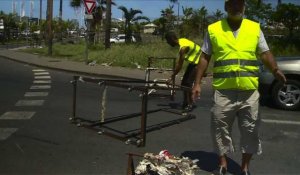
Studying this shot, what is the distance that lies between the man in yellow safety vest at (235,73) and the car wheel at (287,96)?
17.8ft

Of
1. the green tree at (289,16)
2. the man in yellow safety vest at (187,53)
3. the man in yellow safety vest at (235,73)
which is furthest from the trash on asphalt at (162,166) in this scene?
the green tree at (289,16)

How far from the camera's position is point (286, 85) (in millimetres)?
10539

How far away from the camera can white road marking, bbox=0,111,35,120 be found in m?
8.99

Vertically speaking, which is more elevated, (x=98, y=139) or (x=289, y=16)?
(x=289, y=16)

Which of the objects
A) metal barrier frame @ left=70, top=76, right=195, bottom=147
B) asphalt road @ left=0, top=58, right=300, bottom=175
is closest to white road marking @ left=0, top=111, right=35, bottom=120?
asphalt road @ left=0, top=58, right=300, bottom=175

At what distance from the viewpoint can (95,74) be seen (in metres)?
19.0

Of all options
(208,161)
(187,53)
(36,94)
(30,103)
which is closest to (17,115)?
→ (30,103)

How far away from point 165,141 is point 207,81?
32.8ft

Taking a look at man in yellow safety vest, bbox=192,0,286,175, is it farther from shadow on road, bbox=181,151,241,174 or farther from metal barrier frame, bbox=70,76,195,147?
metal barrier frame, bbox=70,76,195,147

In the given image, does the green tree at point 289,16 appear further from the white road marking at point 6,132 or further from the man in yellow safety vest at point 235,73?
the man in yellow safety vest at point 235,73

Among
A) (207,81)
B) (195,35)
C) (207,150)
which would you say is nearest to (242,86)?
(207,150)

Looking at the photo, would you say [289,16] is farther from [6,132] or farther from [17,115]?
[6,132]

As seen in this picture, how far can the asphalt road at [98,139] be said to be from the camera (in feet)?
19.9

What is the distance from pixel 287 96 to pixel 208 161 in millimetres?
4931
